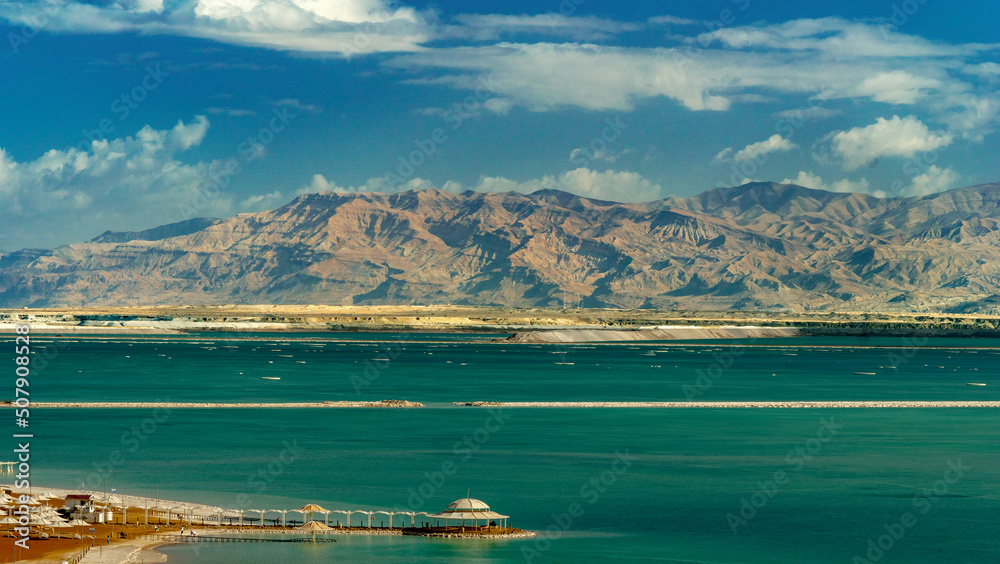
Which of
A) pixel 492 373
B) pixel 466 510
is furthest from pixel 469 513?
pixel 492 373

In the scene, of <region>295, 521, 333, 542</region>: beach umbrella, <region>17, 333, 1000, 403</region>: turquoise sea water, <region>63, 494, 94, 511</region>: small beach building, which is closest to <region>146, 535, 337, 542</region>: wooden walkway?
<region>295, 521, 333, 542</region>: beach umbrella

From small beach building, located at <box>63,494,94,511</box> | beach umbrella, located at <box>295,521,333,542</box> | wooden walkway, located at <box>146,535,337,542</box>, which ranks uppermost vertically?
small beach building, located at <box>63,494,94,511</box>

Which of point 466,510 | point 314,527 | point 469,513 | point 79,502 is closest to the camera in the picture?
point 314,527

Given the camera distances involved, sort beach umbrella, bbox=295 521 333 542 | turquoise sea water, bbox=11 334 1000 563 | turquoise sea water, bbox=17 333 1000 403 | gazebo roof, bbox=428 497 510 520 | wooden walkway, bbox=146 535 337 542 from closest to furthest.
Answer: wooden walkway, bbox=146 535 337 542, beach umbrella, bbox=295 521 333 542, gazebo roof, bbox=428 497 510 520, turquoise sea water, bbox=11 334 1000 563, turquoise sea water, bbox=17 333 1000 403

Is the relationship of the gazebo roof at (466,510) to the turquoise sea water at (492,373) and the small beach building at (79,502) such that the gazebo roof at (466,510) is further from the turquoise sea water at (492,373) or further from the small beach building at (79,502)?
the turquoise sea water at (492,373)

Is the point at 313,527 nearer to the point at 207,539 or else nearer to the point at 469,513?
the point at 207,539

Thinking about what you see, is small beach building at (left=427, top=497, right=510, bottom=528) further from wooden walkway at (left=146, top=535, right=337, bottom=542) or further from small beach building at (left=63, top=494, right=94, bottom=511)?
small beach building at (left=63, top=494, right=94, bottom=511)

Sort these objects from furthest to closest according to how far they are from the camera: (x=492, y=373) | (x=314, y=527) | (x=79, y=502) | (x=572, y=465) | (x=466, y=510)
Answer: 1. (x=492, y=373)
2. (x=572, y=465)
3. (x=466, y=510)
4. (x=79, y=502)
5. (x=314, y=527)

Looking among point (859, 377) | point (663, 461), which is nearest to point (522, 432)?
point (663, 461)

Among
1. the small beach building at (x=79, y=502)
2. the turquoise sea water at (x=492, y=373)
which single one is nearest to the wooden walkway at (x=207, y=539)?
the small beach building at (x=79, y=502)
